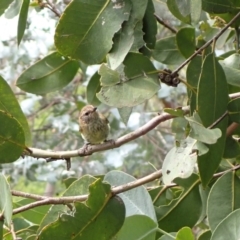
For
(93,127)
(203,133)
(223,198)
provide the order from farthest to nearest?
(93,127) < (223,198) < (203,133)

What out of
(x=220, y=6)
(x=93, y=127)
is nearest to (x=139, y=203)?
(x=220, y=6)

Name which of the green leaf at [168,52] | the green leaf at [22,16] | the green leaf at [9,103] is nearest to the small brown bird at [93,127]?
the green leaf at [168,52]

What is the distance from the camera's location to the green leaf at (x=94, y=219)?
98cm

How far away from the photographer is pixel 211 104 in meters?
1.01

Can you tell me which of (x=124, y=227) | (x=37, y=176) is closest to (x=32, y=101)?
(x=37, y=176)

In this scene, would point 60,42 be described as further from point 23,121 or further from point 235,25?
point 235,25

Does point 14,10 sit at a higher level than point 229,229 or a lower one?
higher

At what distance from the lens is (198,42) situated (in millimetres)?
1377

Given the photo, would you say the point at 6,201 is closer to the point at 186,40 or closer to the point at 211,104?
the point at 211,104

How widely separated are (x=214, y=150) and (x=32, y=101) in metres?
2.35

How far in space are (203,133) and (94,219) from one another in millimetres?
260

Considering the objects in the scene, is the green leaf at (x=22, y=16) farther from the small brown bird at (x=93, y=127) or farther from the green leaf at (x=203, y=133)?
the small brown bird at (x=93, y=127)

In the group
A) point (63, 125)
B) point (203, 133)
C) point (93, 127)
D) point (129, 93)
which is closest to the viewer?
point (203, 133)

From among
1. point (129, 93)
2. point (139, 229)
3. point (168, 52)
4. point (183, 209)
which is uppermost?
point (129, 93)
